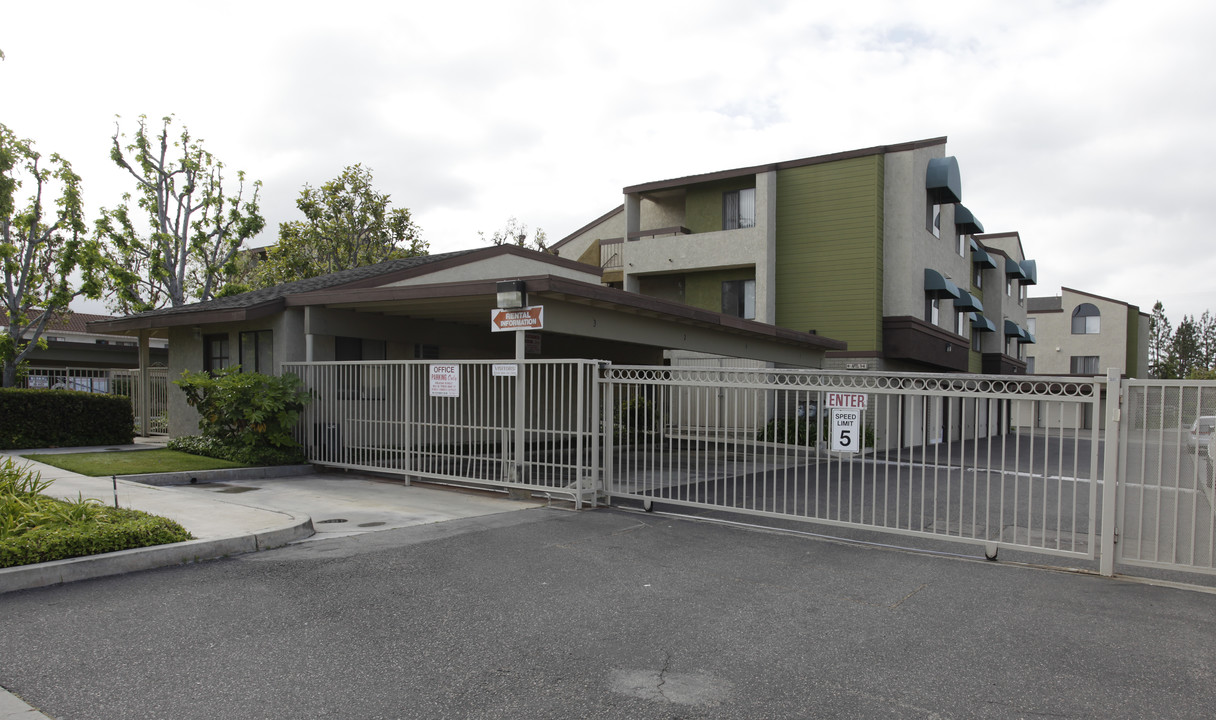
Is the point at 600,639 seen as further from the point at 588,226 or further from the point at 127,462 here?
the point at 588,226

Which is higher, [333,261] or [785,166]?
[785,166]

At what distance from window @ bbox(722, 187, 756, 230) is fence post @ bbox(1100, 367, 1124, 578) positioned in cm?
1950

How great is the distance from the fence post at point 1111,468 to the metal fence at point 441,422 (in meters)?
5.88

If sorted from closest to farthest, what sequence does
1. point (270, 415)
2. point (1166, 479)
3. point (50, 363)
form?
point (270, 415) → point (1166, 479) → point (50, 363)

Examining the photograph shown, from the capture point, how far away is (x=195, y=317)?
14797 mm

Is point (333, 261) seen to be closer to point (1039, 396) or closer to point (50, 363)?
point (50, 363)

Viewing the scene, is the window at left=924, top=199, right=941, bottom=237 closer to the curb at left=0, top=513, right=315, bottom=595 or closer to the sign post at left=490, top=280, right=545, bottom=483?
the sign post at left=490, top=280, right=545, bottom=483

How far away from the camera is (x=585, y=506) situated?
10258 millimetres

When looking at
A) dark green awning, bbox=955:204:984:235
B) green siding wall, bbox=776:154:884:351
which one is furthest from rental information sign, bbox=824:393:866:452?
dark green awning, bbox=955:204:984:235

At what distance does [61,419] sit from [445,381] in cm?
948

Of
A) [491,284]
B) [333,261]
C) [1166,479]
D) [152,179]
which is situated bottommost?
[1166,479]

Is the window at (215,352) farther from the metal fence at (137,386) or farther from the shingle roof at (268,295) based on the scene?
the metal fence at (137,386)

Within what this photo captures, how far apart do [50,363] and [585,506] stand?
31.7 m

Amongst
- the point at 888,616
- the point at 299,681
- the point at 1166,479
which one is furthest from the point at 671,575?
the point at 1166,479
